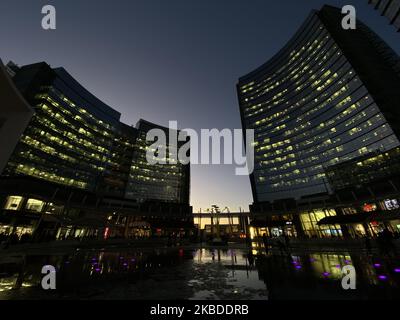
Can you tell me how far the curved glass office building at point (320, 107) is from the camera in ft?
178

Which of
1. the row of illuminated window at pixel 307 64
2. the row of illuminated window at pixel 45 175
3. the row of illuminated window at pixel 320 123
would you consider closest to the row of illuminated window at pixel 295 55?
the row of illuminated window at pixel 307 64

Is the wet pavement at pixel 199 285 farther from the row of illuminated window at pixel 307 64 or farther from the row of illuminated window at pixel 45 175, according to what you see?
the row of illuminated window at pixel 307 64

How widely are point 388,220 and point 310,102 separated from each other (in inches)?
2198

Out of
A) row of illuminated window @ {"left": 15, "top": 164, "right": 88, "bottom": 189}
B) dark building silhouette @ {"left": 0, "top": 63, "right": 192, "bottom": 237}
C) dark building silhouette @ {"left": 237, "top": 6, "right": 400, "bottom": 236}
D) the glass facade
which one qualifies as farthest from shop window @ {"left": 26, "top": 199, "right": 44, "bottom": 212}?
dark building silhouette @ {"left": 237, "top": 6, "right": 400, "bottom": 236}

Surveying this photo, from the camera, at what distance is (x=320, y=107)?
228 ft

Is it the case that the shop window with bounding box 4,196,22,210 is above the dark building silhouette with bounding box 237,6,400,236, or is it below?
below

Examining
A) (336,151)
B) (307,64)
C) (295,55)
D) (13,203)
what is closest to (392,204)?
(336,151)

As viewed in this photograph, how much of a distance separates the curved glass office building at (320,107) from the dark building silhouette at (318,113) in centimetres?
23

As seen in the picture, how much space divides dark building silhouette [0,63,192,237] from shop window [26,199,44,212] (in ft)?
0.49

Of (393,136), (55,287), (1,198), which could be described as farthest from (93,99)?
(393,136)

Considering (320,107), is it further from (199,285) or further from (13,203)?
(13,203)

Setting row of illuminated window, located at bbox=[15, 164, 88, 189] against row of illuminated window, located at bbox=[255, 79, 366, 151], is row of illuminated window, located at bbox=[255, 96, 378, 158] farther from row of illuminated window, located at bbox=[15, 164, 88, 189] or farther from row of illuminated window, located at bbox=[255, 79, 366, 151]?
row of illuminated window, located at bbox=[15, 164, 88, 189]

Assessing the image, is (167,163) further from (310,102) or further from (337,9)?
(337,9)

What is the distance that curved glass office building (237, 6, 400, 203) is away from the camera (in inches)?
2133
